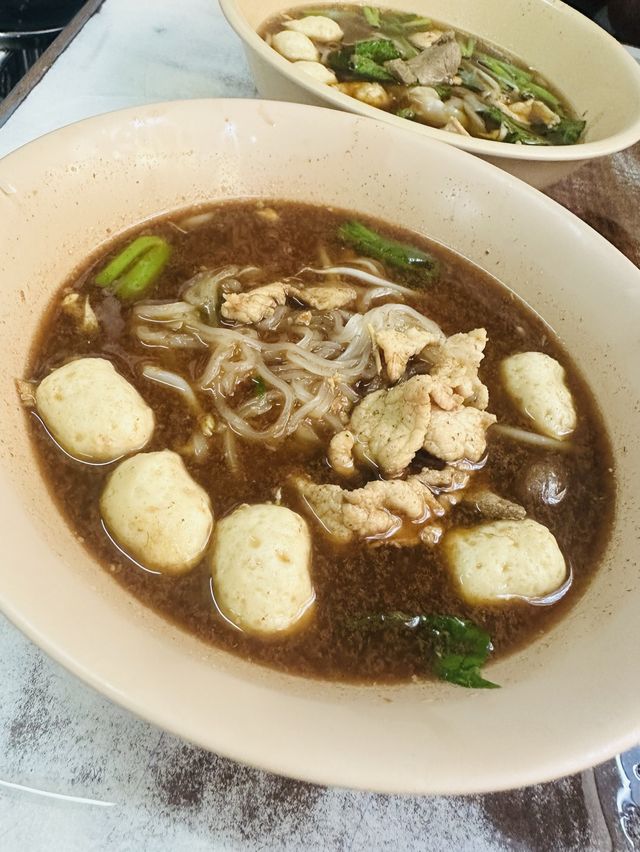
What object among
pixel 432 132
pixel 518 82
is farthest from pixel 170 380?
pixel 518 82

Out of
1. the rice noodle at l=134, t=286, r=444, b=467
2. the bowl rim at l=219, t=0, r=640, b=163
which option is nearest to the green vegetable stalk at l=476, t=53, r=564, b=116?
the bowl rim at l=219, t=0, r=640, b=163

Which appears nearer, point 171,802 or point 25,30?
point 171,802

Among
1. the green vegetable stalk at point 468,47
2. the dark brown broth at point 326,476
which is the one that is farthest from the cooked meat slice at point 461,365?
the green vegetable stalk at point 468,47

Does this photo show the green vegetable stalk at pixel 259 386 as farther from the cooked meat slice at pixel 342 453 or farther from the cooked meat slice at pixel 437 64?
the cooked meat slice at pixel 437 64

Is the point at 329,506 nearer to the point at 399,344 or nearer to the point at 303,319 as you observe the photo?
the point at 399,344

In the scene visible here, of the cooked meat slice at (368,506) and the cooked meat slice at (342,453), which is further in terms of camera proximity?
the cooked meat slice at (342,453)
